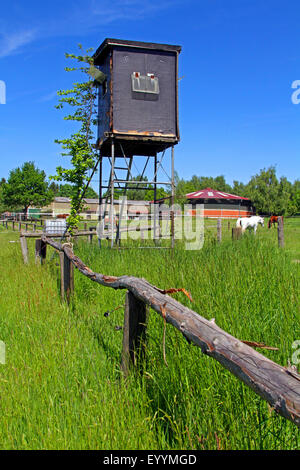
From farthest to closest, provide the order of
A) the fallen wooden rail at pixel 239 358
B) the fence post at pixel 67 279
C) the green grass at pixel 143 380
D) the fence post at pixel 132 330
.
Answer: the fence post at pixel 67 279
the fence post at pixel 132 330
the green grass at pixel 143 380
the fallen wooden rail at pixel 239 358

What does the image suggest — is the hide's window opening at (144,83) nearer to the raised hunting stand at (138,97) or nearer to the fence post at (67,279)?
the raised hunting stand at (138,97)

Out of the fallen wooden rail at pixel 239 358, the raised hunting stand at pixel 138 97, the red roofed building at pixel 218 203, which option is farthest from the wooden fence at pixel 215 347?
the red roofed building at pixel 218 203

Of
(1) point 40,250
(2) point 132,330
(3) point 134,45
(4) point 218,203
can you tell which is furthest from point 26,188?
(2) point 132,330

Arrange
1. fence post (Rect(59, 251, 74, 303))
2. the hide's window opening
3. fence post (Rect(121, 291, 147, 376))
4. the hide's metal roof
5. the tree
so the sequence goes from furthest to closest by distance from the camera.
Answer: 1. the tree
2. the hide's window opening
3. the hide's metal roof
4. fence post (Rect(59, 251, 74, 303))
5. fence post (Rect(121, 291, 147, 376))

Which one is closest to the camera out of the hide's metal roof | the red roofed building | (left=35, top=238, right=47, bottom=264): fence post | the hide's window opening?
(left=35, top=238, right=47, bottom=264): fence post

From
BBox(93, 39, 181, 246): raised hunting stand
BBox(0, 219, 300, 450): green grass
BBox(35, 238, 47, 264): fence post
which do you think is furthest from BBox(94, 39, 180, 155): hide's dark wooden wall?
BBox(0, 219, 300, 450): green grass

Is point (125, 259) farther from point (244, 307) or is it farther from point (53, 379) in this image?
point (53, 379)

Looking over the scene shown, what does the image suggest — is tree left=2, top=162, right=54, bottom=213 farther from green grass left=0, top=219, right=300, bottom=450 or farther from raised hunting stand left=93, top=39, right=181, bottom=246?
green grass left=0, top=219, right=300, bottom=450

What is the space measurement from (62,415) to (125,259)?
6264mm

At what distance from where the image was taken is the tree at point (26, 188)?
70.8 m

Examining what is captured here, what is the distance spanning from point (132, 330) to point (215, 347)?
4.90 ft

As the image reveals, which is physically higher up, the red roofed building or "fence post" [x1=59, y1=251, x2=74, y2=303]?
the red roofed building

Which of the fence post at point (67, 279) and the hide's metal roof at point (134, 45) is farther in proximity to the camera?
the hide's metal roof at point (134, 45)

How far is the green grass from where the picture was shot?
2549 millimetres
